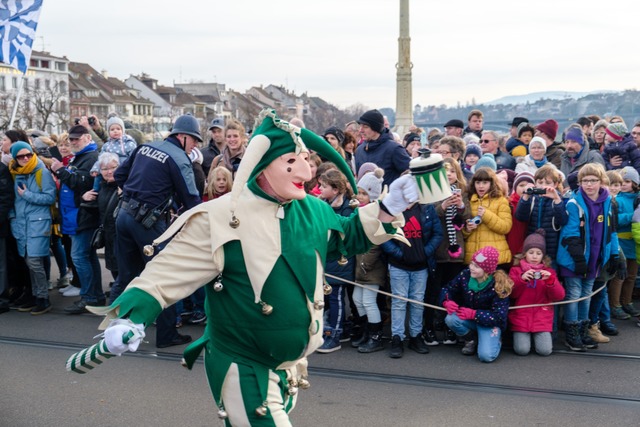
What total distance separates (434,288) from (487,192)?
1.04m

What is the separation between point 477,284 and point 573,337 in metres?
1.02

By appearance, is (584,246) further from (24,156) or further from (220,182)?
(24,156)

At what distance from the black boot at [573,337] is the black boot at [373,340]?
1670mm

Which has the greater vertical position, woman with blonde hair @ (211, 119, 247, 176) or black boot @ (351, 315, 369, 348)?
woman with blonde hair @ (211, 119, 247, 176)

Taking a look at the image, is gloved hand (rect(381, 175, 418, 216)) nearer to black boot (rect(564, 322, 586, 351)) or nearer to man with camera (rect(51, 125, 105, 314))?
Result: black boot (rect(564, 322, 586, 351))

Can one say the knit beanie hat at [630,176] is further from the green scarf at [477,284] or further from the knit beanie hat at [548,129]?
the green scarf at [477,284]

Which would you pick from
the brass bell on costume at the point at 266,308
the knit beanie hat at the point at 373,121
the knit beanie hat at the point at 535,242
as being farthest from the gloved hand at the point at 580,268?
the brass bell on costume at the point at 266,308

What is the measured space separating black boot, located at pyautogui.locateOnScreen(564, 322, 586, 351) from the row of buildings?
67.7 metres

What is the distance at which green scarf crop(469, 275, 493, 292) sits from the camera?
21.1ft

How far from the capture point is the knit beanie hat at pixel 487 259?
637 cm

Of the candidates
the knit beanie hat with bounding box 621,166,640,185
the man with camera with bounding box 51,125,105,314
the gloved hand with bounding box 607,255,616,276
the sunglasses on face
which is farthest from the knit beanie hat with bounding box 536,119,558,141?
the sunglasses on face

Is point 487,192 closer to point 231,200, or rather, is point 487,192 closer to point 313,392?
point 313,392

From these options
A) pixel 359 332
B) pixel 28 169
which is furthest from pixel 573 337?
pixel 28 169

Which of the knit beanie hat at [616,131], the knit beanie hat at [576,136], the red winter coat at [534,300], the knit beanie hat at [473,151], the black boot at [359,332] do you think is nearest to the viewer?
the red winter coat at [534,300]
